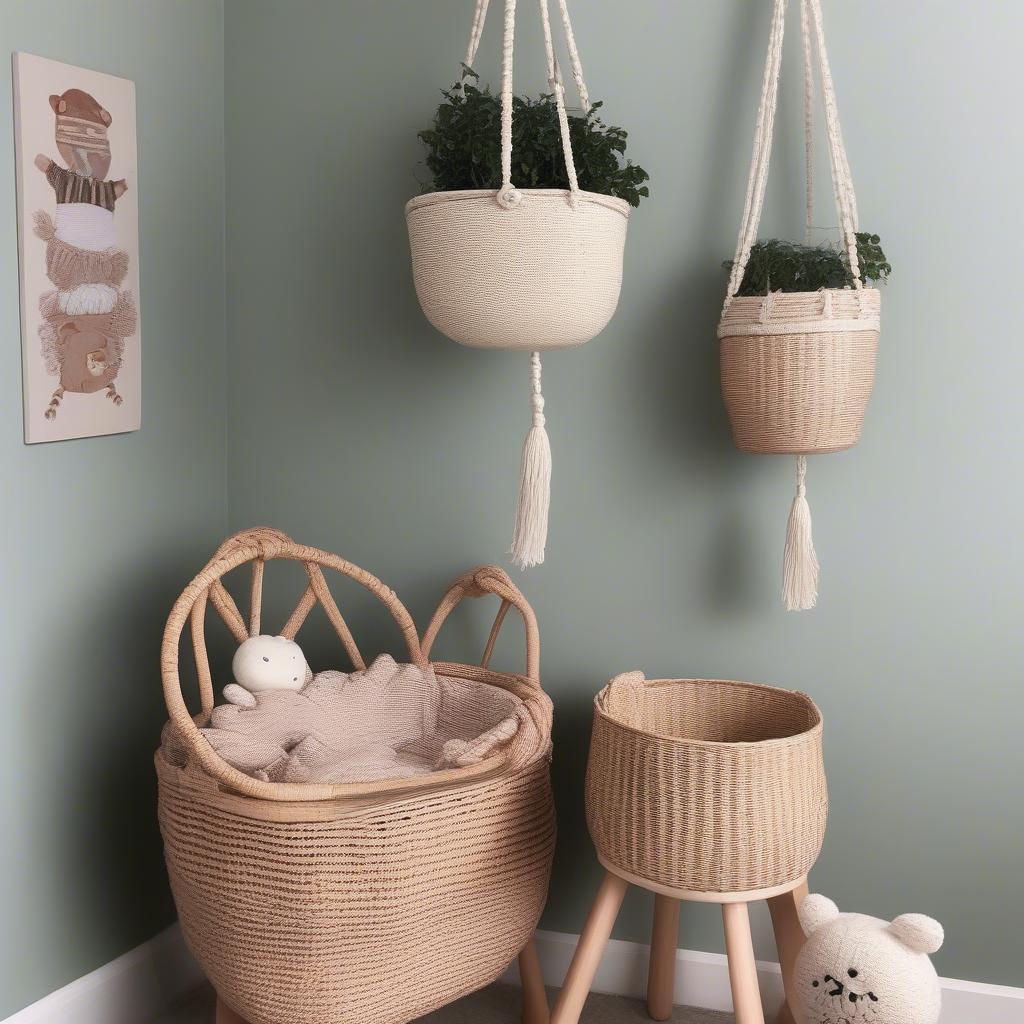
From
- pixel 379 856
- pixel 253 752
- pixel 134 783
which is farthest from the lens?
pixel 134 783

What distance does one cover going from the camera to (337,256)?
2.24 meters

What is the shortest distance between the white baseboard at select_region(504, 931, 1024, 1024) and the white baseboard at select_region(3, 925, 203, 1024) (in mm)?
614

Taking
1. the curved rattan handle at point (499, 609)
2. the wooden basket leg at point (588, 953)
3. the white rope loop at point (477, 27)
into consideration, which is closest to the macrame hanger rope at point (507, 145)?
the white rope loop at point (477, 27)

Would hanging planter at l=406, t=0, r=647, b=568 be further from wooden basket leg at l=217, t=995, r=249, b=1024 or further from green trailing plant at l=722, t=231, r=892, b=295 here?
wooden basket leg at l=217, t=995, r=249, b=1024

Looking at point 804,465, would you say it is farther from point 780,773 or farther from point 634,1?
point 634,1

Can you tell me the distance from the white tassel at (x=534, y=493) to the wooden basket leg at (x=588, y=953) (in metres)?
0.52

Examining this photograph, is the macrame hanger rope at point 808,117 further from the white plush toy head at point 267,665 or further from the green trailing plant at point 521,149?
the white plush toy head at point 267,665

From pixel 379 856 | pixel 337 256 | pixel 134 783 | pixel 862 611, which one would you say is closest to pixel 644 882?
pixel 379 856

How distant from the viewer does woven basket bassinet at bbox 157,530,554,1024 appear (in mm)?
1623

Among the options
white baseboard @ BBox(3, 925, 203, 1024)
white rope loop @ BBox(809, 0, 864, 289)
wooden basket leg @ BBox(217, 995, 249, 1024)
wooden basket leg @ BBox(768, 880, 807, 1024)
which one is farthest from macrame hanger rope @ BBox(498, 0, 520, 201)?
white baseboard @ BBox(3, 925, 203, 1024)

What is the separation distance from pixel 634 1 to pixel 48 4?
0.95m

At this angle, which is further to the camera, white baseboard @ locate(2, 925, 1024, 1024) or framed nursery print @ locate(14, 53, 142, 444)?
white baseboard @ locate(2, 925, 1024, 1024)

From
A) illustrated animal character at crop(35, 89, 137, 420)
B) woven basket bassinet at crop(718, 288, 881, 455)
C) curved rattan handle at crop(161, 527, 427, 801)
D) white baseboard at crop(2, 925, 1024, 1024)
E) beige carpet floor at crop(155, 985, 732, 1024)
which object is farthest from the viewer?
beige carpet floor at crop(155, 985, 732, 1024)

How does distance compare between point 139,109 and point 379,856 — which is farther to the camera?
point 139,109
